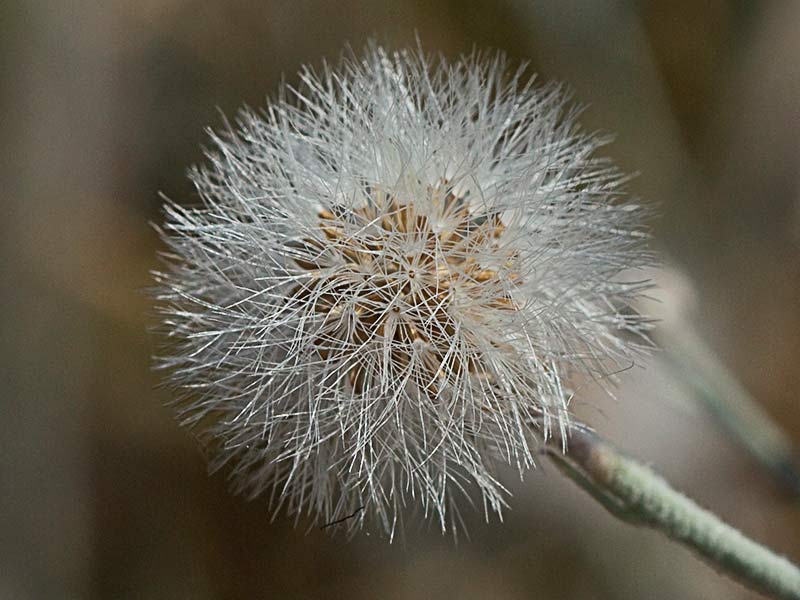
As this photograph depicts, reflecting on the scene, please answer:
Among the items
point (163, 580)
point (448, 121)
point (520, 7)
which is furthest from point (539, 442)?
point (163, 580)

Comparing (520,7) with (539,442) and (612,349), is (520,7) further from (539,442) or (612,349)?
(539,442)

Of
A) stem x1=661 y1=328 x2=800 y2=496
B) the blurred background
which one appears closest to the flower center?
stem x1=661 y1=328 x2=800 y2=496

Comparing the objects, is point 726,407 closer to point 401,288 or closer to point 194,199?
point 401,288

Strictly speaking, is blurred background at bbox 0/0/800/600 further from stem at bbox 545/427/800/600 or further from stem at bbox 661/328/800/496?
stem at bbox 545/427/800/600

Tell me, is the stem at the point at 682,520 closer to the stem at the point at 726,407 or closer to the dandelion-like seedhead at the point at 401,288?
the dandelion-like seedhead at the point at 401,288

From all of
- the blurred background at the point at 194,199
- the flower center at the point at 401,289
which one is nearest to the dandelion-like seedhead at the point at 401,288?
the flower center at the point at 401,289
